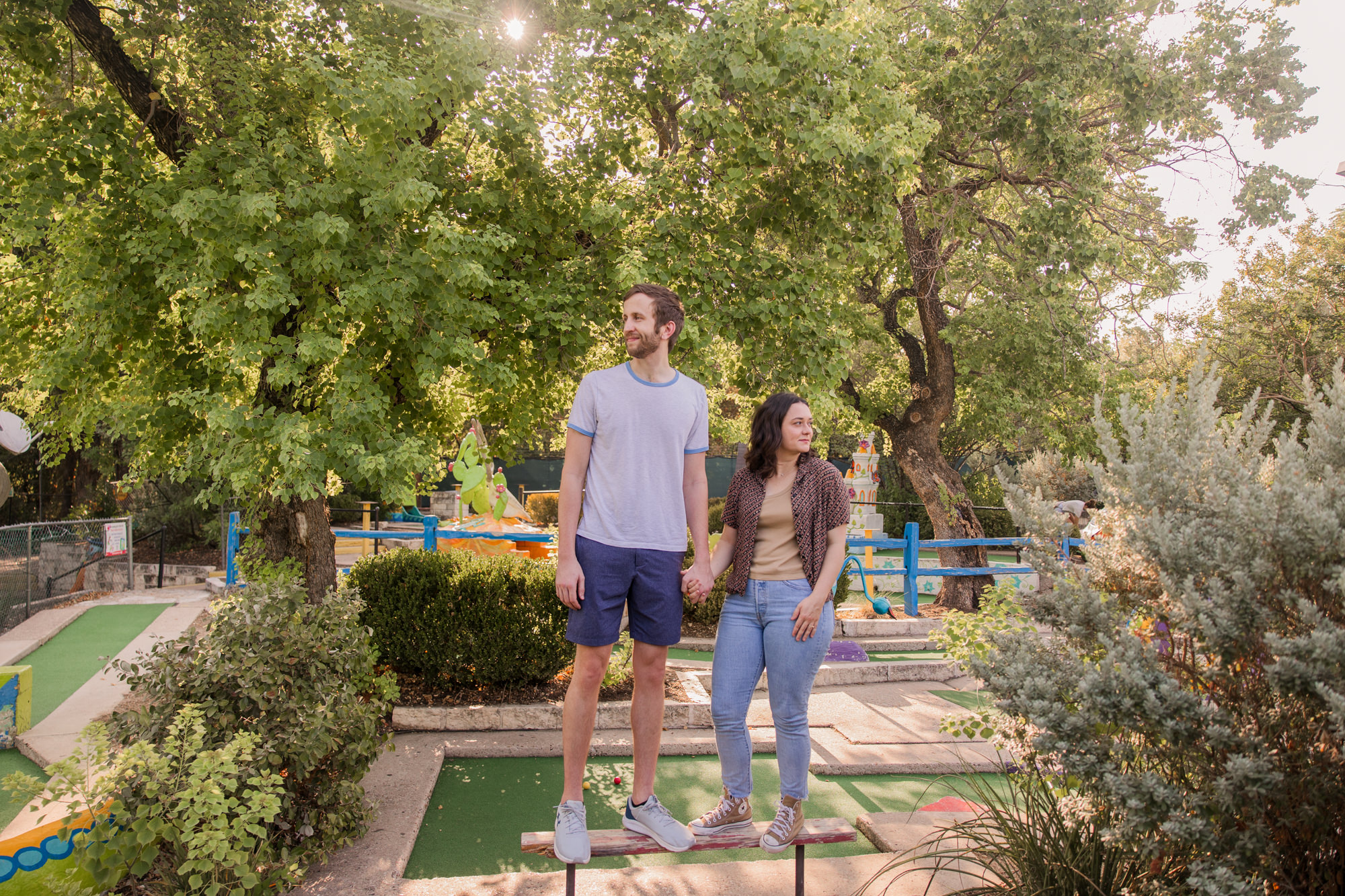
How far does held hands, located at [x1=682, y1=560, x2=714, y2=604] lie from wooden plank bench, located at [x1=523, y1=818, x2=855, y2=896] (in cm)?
89

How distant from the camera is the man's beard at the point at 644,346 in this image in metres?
3.14

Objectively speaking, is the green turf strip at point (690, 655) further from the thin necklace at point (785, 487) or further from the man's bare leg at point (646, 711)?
the thin necklace at point (785, 487)

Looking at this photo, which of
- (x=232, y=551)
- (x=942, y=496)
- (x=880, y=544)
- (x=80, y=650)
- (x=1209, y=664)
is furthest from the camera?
(x=942, y=496)

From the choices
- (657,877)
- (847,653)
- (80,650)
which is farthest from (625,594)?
(80,650)

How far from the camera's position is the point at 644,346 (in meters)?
3.16

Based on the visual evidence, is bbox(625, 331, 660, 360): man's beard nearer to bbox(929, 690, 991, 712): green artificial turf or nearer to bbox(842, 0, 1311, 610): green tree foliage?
bbox(842, 0, 1311, 610): green tree foliage

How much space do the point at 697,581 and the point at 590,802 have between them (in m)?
2.33

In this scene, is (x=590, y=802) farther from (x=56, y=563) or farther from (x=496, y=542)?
(x=56, y=563)

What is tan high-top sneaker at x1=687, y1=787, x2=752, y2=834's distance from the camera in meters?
3.14

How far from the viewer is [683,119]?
6.54 m

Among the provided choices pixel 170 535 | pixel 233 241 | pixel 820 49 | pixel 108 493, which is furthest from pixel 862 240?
pixel 108 493

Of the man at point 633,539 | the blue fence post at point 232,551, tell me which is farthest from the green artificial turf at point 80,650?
the man at point 633,539

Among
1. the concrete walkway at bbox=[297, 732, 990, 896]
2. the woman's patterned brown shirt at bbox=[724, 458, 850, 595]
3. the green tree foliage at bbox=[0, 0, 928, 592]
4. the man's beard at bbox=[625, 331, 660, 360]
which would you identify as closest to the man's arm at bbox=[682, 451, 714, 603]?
the woman's patterned brown shirt at bbox=[724, 458, 850, 595]

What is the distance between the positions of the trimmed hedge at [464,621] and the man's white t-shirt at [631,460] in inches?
134
